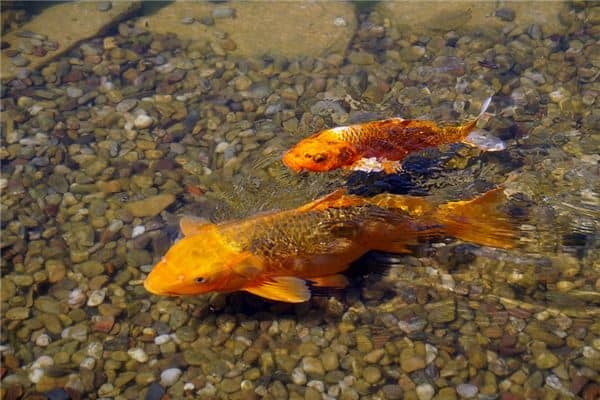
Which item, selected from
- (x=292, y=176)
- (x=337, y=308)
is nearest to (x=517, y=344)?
(x=337, y=308)

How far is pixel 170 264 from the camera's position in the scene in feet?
17.7

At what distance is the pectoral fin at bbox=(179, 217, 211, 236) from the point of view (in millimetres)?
6031

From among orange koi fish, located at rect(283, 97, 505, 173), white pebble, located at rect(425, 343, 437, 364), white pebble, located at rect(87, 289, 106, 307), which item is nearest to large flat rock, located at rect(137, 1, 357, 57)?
orange koi fish, located at rect(283, 97, 505, 173)

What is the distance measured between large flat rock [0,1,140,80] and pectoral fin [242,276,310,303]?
201 inches

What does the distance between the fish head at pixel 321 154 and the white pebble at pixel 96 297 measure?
2127 mm

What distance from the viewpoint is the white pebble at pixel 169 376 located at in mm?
5516

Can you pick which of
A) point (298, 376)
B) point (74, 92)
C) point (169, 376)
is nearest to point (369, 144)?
point (298, 376)

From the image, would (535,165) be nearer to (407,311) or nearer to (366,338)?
(407,311)

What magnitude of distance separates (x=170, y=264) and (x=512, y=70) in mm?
→ 5325

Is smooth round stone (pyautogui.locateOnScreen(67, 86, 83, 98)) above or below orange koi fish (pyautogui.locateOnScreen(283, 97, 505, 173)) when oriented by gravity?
below

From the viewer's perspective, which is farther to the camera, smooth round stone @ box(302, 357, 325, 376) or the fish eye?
the fish eye

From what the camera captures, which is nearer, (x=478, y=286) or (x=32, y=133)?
(x=478, y=286)

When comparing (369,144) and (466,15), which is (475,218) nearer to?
(369,144)

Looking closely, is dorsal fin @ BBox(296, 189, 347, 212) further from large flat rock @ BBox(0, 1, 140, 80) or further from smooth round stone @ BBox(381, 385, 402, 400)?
large flat rock @ BBox(0, 1, 140, 80)
